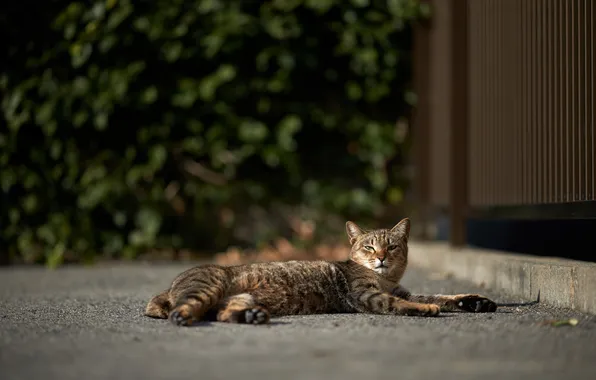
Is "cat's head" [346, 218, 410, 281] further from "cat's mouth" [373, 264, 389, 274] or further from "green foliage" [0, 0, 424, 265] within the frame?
"green foliage" [0, 0, 424, 265]

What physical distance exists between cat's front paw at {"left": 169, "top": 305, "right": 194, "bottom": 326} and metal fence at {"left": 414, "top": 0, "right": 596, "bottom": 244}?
2.27 metres

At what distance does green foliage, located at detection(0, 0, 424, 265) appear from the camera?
8797 millimetres

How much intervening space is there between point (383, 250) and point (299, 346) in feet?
5.02

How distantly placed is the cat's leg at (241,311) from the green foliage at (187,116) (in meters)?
4.36

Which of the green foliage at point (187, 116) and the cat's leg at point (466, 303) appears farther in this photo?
the green foliage at point (187, 116)

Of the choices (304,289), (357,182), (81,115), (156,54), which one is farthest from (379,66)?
(304,289)

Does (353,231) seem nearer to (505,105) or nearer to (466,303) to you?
(466,303)

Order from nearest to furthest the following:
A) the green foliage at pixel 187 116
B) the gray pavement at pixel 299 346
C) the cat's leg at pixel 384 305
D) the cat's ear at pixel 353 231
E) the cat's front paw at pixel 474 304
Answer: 1. the gray pavement at pixel 299 346
2. the cat's leg at pixel 384 305
3. the cat's front paw at pixel 474 304
4. the cat's ear at pixel 353 231
5. the green foliage at pixel 187 116

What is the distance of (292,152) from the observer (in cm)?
906

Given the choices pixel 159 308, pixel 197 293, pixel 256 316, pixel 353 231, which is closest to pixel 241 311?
pixel 256 316

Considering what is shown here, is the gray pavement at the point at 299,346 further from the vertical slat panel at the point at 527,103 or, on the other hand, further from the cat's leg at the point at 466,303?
the vertical slat panel at the point at 527,103

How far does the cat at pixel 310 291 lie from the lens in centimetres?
459

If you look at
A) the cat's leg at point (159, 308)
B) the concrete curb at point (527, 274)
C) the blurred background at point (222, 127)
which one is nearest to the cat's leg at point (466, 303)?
the concrete curb at point (527, 274)

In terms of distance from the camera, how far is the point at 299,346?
377 centimetres
